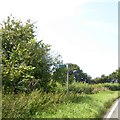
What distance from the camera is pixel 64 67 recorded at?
2209 centimetres

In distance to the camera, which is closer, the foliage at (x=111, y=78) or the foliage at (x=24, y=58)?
the foliage at (x=24, y=58)

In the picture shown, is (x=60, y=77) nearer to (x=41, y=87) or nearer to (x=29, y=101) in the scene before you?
(x=41, y=87)

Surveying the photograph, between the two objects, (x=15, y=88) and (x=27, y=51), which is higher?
(x=27, y=51)

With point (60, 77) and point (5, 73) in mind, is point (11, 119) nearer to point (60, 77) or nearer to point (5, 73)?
point (5, 73)

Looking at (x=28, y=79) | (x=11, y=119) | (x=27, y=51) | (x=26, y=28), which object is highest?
(x=26, y=28)

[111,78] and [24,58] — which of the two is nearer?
[24,58]

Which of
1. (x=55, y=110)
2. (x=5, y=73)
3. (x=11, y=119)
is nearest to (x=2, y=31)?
(x=5, y=73)

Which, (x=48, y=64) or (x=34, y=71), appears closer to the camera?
(x=34, y=71)

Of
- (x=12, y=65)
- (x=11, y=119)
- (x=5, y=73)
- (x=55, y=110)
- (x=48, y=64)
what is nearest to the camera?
(x=11, y=119)

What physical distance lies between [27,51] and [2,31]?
2.05 m

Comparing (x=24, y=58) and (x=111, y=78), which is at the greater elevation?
(x=111, y=78)

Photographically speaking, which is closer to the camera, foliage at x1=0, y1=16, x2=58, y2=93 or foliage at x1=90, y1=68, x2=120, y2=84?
foliage at x1=0, y1=16, x2=58, y2=93

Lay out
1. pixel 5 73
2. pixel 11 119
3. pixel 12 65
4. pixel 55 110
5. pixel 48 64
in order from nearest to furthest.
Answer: pixel 11 119
pixel 55 110
pixel 5 73
pixel 12 65
pixel 48 64

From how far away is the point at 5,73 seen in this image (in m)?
16.8
